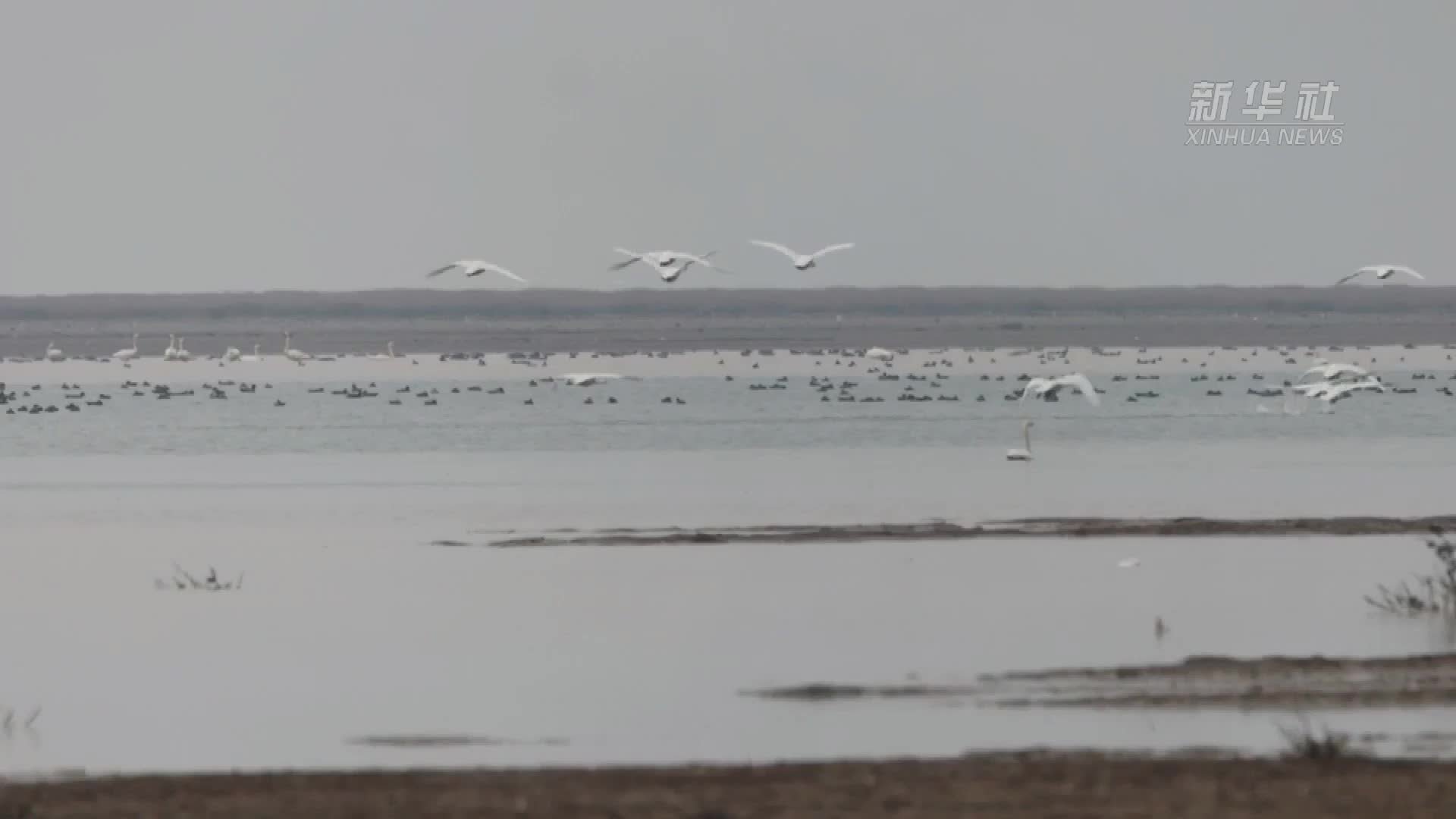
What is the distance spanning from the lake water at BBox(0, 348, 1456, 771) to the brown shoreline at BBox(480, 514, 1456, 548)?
72 cm

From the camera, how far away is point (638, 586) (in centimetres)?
2534

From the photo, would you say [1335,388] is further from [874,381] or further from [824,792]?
[824,792]

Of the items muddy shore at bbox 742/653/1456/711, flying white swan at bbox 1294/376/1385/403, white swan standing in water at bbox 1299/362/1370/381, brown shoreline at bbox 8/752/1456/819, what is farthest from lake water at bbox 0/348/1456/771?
white swan standing in water at bbox 1299/362/1370/381

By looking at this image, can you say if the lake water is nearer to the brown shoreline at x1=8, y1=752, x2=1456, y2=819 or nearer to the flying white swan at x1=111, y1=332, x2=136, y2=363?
the brown shoreline at x1=8, y1=752, x2=1456, y2=819

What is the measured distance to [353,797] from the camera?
13414 millimetres

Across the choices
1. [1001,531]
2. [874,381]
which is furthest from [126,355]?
[1001,531]

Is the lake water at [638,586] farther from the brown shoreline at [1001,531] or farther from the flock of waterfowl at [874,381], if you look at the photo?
the flock of waterfowl at [874,381]

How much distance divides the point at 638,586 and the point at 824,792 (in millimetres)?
12162

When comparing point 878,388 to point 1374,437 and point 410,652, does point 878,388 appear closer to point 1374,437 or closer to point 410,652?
point 1374,437

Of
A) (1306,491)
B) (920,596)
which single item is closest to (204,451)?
(1306,491)

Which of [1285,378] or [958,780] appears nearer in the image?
[958,780]

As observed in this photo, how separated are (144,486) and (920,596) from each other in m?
19.0

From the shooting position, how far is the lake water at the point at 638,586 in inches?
664

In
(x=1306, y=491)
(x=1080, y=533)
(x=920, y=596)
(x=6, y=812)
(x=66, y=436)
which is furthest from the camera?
(x=66, y=436)
